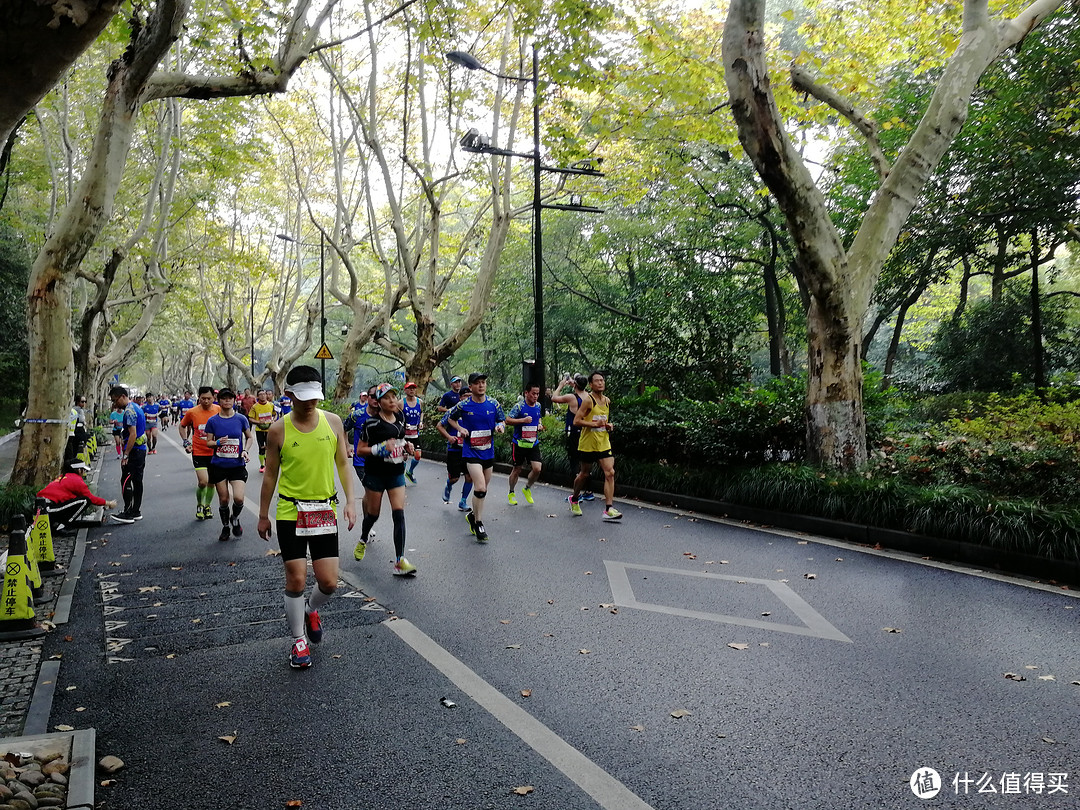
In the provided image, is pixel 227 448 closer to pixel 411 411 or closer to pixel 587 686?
pixel 411 411

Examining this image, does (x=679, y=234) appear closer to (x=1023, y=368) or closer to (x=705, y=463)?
(x=1023, y=368)

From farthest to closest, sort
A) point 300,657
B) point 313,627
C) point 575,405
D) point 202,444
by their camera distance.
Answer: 1. point 575,405
2. point 202,444
3. point 313,627
4. point 300,657

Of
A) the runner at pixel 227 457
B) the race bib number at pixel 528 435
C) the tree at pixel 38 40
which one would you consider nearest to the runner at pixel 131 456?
the runner at pixel 227 457

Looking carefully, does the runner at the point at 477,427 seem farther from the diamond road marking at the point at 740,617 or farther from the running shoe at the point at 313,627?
the running shoe at the point at 313,627

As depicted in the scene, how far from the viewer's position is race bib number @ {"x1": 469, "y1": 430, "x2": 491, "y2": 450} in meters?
9.51

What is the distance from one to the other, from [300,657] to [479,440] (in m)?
4.87

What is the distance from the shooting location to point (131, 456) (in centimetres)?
1127

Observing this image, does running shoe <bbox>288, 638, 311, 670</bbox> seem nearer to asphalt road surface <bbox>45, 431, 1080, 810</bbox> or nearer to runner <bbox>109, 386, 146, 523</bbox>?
asphalt road surface <bbox>45, 431, 1080, 810</bbox>

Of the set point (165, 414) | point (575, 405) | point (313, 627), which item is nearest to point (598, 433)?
point (575, 405)

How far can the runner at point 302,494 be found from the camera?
5.06 meters

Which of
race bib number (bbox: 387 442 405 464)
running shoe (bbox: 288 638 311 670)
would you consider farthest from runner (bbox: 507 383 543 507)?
running shoe (bbox: 288 638 311 670)

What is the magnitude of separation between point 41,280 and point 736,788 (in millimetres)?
10690

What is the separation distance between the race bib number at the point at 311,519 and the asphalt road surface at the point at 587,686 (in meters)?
0.82

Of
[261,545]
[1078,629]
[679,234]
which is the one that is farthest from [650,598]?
[679,234]
